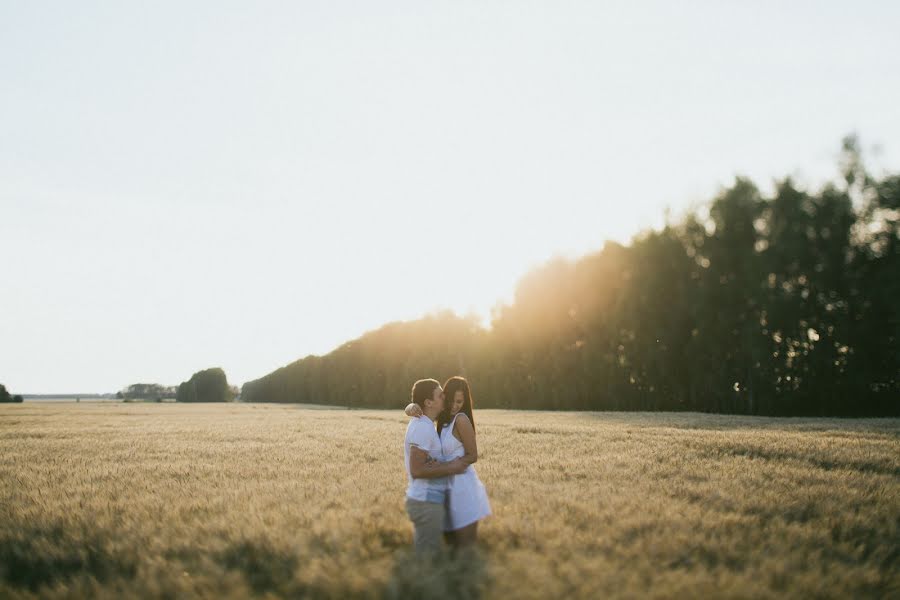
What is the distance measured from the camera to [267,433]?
68.2ft

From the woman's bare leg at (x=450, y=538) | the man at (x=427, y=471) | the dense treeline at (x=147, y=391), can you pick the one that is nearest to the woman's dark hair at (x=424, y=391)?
the man at (x=427, y=471)

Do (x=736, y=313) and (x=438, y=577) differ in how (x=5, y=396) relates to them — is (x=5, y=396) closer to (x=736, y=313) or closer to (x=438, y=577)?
(x=736, y=313)

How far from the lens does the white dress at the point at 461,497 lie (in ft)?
19.1

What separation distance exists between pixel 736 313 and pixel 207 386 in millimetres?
110252

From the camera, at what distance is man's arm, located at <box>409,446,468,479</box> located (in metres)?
5.82

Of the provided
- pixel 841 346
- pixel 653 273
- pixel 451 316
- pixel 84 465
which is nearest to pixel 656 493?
pixel 84 465

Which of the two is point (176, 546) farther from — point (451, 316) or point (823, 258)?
point (451, 316)

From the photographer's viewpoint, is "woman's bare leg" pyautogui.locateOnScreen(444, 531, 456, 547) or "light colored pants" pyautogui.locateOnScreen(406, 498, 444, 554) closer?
"light colored pants" pyautogui.locateOnScreen(406, 498, 444, 554)

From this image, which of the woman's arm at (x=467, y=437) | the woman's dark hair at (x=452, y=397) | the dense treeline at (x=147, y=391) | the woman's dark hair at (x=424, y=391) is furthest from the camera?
the dense treeline at (x=147, y=391)

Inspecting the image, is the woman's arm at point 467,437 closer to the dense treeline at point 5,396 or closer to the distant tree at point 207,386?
the dense treeline at point 5,396

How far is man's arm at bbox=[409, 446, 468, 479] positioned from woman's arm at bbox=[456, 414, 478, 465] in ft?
0.34

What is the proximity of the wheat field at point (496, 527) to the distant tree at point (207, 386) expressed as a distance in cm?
11468

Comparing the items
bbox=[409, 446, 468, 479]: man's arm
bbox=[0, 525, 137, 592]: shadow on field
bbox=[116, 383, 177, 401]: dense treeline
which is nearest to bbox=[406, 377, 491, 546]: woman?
bbox=[409, 446, 468, 479]: man's arm

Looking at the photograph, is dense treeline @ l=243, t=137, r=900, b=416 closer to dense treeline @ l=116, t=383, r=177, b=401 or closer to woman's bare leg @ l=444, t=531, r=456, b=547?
woman's bare leg @ l=444, t=531, r=456, b=547
